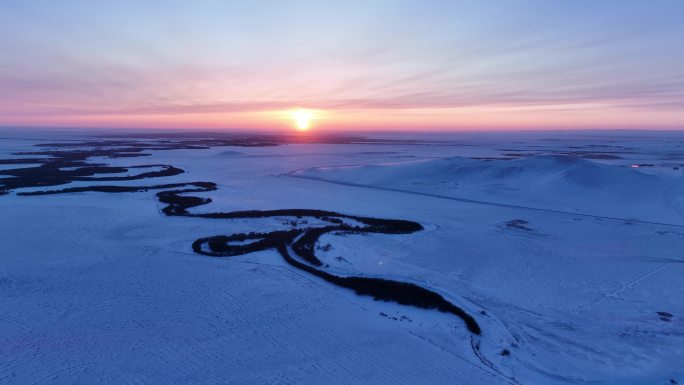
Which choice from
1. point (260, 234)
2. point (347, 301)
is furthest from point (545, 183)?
point (347, 301)

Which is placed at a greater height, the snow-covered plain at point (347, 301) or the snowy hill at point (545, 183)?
the snowy hill at point (545, 183)

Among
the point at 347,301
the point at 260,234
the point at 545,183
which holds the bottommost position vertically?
the point at 347,301

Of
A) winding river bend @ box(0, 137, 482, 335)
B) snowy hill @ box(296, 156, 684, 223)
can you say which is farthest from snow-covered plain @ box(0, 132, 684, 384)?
snowy hill @ box(296, 156, 684, 223)

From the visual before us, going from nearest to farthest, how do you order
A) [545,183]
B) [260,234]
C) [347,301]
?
1. [347,301]
2. [260,234]
3. [545,183]

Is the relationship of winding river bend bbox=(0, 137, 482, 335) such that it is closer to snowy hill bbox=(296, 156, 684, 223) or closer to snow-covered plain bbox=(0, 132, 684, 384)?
snow-covered plain bbox=(0, 132, 684, 384)

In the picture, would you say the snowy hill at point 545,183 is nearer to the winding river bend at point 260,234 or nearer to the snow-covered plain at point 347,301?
the snow-covered plain at point 347,301

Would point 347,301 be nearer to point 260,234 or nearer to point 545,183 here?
point 260,234

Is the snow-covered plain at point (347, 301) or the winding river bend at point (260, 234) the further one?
the winding river bend at point (260, 234)

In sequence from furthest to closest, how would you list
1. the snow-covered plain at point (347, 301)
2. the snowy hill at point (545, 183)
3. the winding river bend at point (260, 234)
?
the snowy hill at point (545, 183) → the winding river bend at point (260, 234) → the snow-covered plain at point (347, 301)

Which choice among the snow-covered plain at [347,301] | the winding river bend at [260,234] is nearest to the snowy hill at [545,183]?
the snow-covered plain at [347,301]
